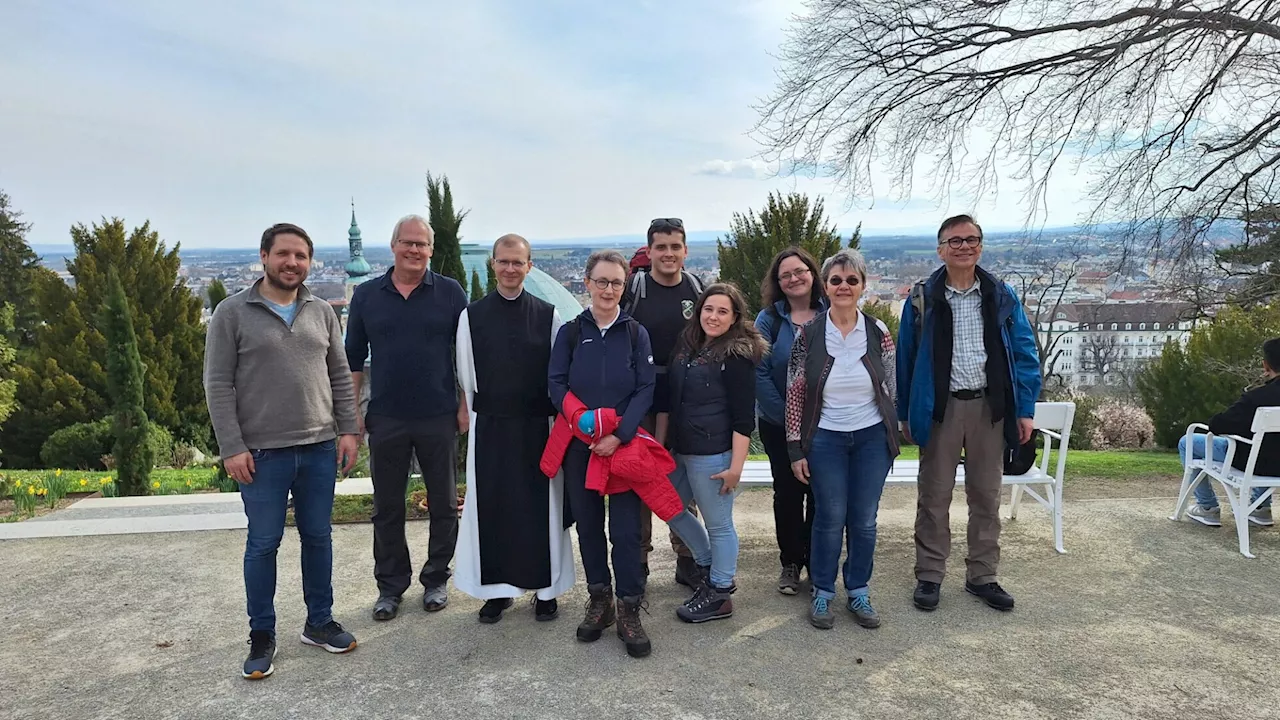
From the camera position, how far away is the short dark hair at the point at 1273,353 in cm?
485

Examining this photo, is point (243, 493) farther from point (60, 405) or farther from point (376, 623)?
point (60, 405)

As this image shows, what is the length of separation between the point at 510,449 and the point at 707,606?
1.20 m

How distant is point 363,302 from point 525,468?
1.11 metres

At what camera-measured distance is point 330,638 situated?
3361 mm

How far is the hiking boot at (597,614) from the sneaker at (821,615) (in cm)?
95

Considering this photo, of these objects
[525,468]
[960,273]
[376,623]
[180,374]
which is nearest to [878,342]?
[960,273]

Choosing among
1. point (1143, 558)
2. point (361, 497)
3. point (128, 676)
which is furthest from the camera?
point (361, 497)

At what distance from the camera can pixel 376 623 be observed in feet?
12.0

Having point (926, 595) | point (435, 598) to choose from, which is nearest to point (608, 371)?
point (435, 598)

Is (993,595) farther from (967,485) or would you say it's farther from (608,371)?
(608,371)

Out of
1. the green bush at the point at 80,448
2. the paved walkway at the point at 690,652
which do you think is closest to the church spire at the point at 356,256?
the green bush at the point at 80,448

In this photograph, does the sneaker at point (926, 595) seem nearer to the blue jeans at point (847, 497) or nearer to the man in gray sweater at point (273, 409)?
the blue jeans at point (847, 497)

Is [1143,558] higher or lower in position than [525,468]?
lower

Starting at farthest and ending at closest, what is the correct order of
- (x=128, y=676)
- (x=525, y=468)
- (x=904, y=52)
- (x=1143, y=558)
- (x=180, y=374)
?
(x=180, y=374) → (x=904, y=52) → (x=1143, y=558) → (x=525, y=468) → (x=128, y=676)
